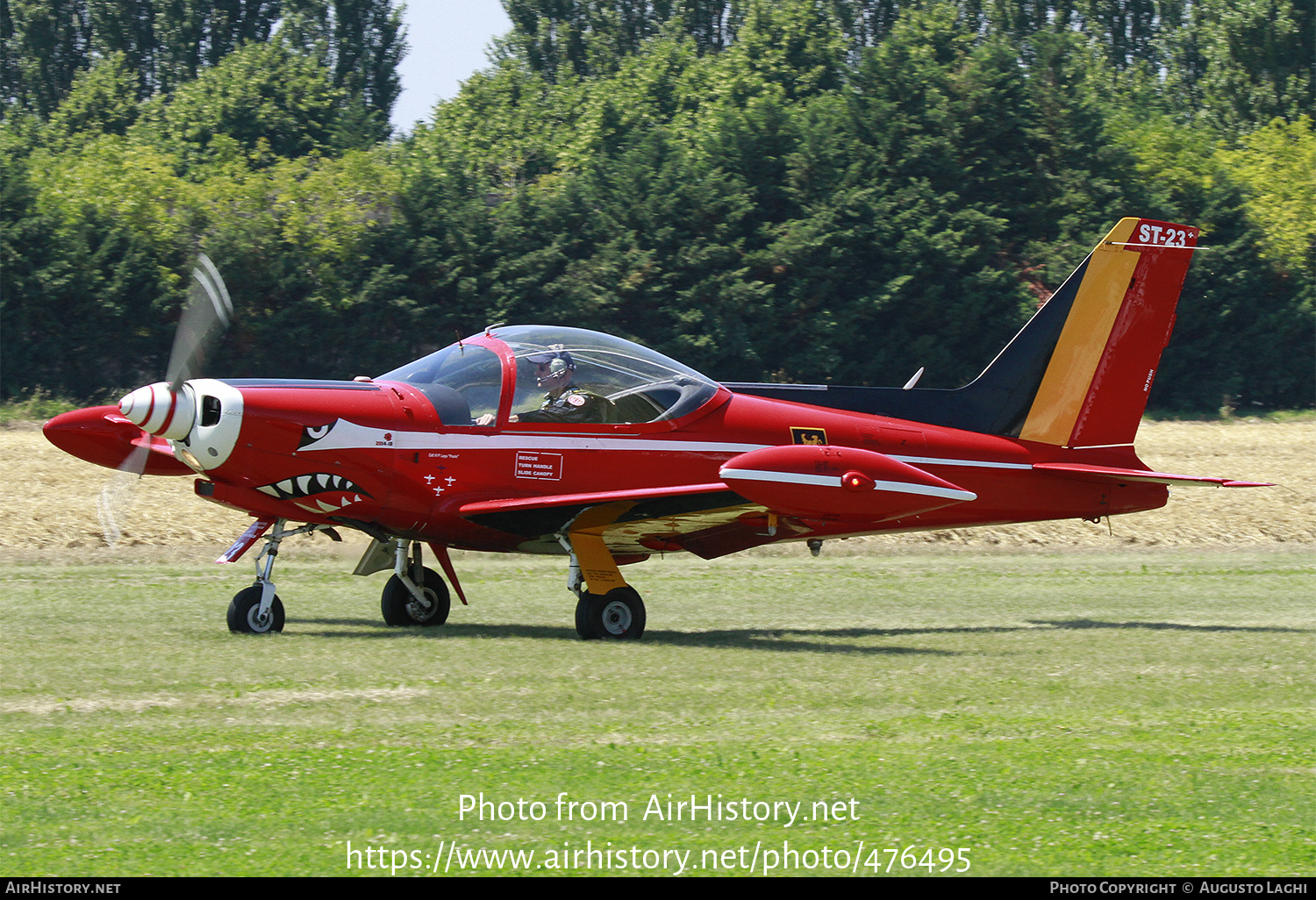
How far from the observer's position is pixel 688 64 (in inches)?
2621

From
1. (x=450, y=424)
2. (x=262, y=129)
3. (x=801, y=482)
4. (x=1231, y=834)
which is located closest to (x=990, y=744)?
(x=1231, y=834)

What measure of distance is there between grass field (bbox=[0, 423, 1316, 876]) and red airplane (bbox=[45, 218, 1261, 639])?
0.94m

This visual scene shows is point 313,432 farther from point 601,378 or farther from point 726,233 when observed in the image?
point 726,233

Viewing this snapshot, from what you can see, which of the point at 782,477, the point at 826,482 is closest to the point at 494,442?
the point at 782,477

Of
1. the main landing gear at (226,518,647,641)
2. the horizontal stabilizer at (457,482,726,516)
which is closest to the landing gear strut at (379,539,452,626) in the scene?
the main landing gear at (226,518,647,641)

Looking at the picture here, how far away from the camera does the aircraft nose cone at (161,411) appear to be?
10.6m

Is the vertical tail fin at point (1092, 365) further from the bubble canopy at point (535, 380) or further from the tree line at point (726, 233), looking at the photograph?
the tree line at point (726, 233)

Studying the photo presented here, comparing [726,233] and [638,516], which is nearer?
[638,516]

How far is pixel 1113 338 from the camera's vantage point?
13922 mm

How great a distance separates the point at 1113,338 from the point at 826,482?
15.6 feet

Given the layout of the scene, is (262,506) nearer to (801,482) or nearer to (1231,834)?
(801,482)

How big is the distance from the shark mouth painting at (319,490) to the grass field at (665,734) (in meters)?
1.12

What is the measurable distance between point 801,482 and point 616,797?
4.62 metres

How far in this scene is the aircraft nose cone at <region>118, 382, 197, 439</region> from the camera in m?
10.6
